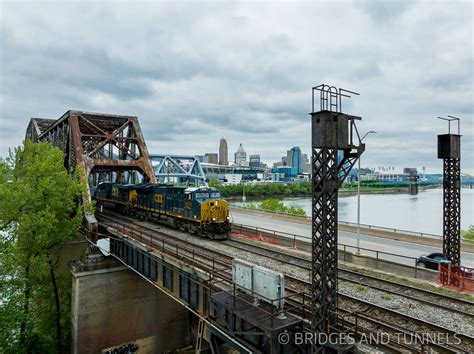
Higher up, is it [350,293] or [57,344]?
→ [350,293]

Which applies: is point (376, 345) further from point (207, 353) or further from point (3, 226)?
point (3, 226)

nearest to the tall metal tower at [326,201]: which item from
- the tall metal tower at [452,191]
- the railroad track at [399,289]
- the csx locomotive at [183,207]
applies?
the railroad track at [399,289]

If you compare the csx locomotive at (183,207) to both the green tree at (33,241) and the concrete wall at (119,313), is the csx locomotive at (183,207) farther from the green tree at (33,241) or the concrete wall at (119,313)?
the green tree at (33,241)

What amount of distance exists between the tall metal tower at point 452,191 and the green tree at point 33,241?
22566mm

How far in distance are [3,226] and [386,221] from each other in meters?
59.6

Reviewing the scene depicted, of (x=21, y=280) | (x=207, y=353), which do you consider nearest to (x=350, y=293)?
(x=207, y=353)

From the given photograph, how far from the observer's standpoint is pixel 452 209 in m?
17.4

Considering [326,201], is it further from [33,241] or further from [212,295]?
[33,241]

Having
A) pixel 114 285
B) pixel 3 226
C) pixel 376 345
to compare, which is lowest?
pixel 114 285

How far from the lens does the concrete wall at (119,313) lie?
909 inches

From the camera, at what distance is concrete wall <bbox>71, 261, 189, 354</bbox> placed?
23.1m

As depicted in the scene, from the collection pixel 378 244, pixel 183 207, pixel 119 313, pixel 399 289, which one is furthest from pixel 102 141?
pixel 399 289

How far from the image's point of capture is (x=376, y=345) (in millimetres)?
9195

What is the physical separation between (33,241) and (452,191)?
79.4 feet
